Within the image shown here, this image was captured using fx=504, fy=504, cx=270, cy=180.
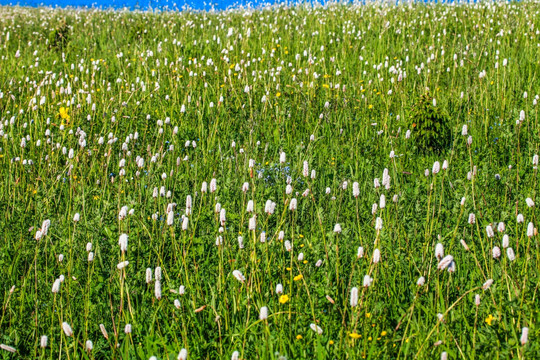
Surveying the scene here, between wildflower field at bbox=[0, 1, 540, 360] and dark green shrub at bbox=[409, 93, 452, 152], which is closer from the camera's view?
wildflower field at bbox=[0, 1, 540, 360]

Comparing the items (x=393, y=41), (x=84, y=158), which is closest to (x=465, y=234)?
(x=84, y=158)

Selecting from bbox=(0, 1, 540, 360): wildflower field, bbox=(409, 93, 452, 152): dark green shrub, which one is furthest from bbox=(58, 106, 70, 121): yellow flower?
bbox=(409, 93, 452, 152): dark green shrub

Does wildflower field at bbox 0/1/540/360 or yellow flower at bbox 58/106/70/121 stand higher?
yellow flower at bbox 58/106/70/121

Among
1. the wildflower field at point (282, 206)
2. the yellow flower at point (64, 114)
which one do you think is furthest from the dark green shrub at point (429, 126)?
the yellow flower at point (64, 114)

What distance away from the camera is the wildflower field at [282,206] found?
2.08m

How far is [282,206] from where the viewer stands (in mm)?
3320

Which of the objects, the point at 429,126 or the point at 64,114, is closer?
the point at 429,126

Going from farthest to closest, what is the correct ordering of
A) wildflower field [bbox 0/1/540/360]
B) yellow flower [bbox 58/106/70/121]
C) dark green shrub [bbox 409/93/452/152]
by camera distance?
yellow flower [bbox 58/106/70/121], dark green shrub [bbox 409/93/452/152], wildflower field [bbox 0/1/540/360]

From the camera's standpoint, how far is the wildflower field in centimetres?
208

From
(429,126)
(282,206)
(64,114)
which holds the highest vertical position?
(64,114)

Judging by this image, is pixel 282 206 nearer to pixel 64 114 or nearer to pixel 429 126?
pixel 429 126

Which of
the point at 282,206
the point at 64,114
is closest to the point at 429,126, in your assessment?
the point at 282,206

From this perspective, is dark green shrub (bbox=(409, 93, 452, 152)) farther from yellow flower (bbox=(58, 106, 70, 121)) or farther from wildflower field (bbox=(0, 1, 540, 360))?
yellow flower (bbox=(58, 106, 70, 121))

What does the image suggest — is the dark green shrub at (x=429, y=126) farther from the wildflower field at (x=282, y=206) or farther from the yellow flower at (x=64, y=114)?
the yellow flower at (x=64, y=114)
